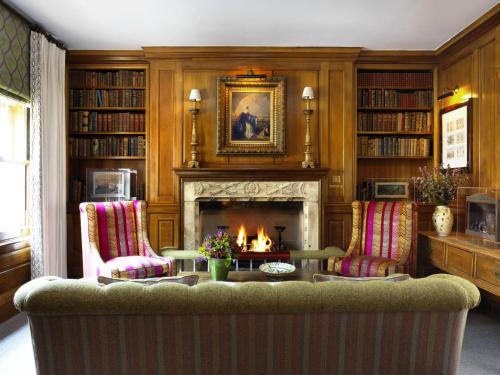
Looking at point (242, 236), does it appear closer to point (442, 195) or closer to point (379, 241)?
point (379, 241)

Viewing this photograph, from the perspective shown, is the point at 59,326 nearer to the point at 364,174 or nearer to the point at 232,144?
the point at 232,144

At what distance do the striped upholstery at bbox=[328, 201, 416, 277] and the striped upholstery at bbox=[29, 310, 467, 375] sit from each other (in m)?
1.88

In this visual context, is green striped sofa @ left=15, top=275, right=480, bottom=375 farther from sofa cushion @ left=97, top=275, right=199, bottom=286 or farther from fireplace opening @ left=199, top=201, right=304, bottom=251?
fireplace opening @ left=199, top=201, right=304, bottom=251

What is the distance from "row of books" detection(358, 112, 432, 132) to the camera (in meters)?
4.54

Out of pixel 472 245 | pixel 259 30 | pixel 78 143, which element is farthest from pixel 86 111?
pixel 472 245

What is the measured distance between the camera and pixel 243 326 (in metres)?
1.35

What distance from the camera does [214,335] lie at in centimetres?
136

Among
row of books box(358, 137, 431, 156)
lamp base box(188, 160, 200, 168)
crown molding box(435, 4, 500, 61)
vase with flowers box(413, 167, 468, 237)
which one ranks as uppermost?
crown molding box(435, 4, 500, 61)

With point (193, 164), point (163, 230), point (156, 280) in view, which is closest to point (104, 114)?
point (193, 164)

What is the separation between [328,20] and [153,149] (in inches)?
97.9

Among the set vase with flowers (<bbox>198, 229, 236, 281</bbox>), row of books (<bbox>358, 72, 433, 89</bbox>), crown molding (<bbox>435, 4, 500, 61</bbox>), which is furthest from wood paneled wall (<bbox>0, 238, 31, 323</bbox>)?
crown molding (<bbox>435, 4, 500, 61</bbox>)

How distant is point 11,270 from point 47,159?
4.00ft

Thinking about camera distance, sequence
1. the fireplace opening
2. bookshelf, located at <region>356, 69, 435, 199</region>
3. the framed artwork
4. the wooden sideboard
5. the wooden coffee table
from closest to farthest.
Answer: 1. the wooden sideboard
2. the wooden coffee table
3. the framed artwork
4. bookshelf, located at <region>356, 69, 435, 199</region>
5. the fireplace opening

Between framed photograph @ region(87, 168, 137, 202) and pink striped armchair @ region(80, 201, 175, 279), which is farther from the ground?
framed photograph @ region(87, 168, 137, 202)
